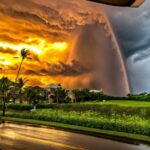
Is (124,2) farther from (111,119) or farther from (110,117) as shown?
(110,117)

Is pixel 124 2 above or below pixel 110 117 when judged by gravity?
above

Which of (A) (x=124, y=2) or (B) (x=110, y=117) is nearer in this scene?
(A) (x=124, y=2)

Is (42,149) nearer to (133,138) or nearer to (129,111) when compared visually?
(133,138)

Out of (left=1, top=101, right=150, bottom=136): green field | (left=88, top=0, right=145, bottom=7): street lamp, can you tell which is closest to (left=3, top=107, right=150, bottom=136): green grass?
(left=1, top=101, right=150, bottom=136): green field

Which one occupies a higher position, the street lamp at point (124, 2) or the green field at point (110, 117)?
the street lamp at point (124, 2)

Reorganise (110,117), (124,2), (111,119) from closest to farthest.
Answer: (124,2), (111,119), (110,117)

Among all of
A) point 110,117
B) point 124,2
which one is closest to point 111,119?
point 110,117

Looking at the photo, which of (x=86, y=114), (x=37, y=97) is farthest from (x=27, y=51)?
(x=86, y=114)

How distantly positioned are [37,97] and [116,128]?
7719 cm

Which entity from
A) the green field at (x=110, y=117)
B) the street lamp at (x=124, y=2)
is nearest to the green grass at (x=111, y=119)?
the green field at (x=110, y=117)

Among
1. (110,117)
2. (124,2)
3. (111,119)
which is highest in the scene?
(124,2)

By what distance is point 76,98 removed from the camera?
9888 centimetres

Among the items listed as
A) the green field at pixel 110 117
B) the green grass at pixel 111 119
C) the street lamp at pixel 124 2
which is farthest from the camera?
the green field at pixel 110 117

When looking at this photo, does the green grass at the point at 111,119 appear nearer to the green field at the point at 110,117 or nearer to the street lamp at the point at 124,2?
the green field at the point at 110,117
